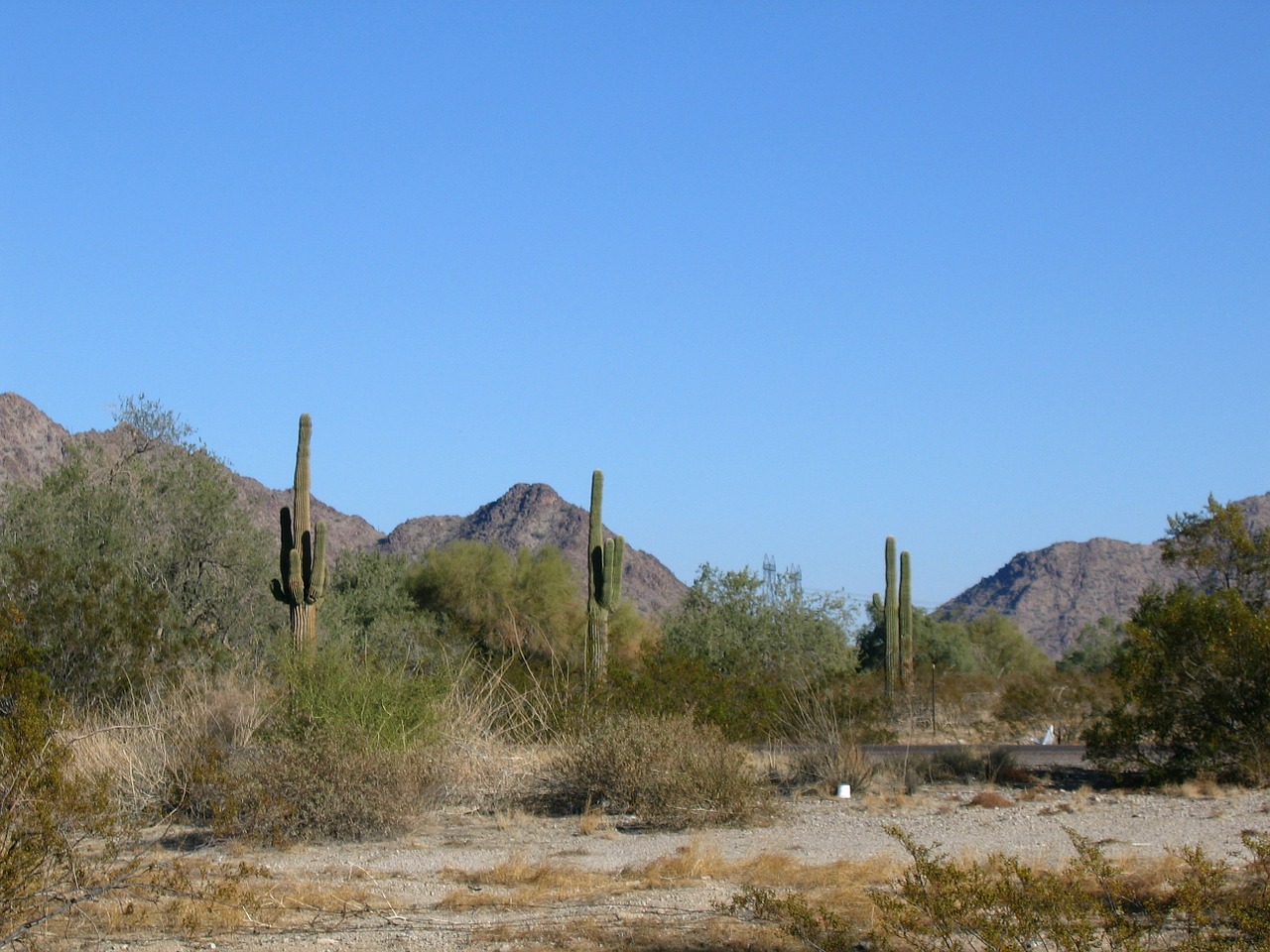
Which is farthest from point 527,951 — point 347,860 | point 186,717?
point 186,717

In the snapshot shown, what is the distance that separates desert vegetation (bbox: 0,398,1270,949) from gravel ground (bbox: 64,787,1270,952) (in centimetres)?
38

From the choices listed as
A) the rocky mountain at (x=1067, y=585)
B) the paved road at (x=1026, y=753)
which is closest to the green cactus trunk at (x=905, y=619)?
the paved road at (x=1026, y=753)

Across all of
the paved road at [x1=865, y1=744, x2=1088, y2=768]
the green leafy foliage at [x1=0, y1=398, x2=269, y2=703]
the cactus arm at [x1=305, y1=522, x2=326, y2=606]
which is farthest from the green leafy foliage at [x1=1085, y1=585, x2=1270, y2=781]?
the green leafy foliage at [x1=0, y1=398, x2=269, y2=703]

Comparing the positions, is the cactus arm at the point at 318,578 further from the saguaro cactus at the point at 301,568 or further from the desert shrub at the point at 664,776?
the desert shrub at the point at 664,776

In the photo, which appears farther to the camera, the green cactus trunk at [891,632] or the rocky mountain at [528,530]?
the rocky mountain at [528,530]

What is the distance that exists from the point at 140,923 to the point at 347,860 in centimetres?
302

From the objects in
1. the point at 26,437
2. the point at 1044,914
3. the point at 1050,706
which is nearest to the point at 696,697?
the point at 1044,914

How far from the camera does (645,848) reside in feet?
38.5

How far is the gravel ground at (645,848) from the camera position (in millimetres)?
8055

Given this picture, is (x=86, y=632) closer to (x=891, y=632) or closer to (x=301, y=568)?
(x=301, y=568)

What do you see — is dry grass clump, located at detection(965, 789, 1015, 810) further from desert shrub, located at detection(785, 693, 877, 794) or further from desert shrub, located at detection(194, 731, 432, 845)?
desert shrub, located at detection(194, 731, 432, 845)

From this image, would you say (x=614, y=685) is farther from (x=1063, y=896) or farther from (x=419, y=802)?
(x=1063, y=896)

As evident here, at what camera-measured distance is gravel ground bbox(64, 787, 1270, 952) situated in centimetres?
805

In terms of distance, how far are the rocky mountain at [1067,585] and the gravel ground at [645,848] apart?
81.3 metres
